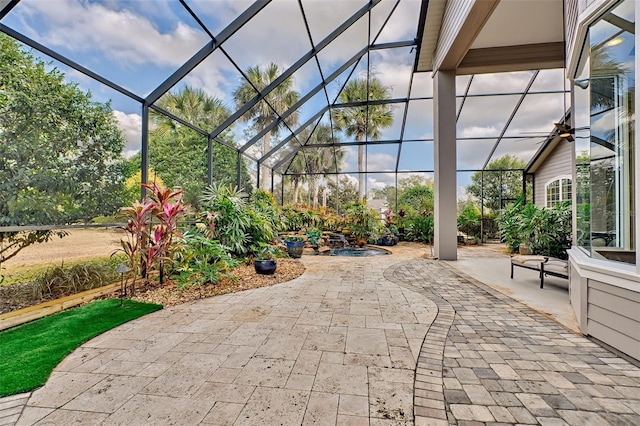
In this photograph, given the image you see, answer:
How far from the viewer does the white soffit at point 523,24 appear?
484 centimetres

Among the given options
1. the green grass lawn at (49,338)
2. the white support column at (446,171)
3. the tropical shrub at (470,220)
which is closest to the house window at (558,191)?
the tropical shrub at (470,220)

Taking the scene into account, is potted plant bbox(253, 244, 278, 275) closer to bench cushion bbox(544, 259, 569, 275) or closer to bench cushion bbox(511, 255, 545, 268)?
bench cushion bbox(511, 255, 545, 268)

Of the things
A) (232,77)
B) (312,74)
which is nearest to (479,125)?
(312,74)

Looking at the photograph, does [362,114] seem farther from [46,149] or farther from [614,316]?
[614,316]

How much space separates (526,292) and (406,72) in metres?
7.50

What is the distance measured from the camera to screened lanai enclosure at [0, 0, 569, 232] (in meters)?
3.04

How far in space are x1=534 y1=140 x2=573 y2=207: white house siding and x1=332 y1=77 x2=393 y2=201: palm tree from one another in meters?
5.71

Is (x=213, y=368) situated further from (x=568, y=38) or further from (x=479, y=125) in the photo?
(x=479, y=125)

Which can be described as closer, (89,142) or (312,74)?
(89,142)

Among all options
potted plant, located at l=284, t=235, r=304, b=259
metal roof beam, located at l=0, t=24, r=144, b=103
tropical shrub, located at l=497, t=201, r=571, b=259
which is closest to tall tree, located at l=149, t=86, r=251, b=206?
metal roof beam, located at l=0, t=24, r=144, b=103

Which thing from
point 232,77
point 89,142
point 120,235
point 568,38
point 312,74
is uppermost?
point 312,74

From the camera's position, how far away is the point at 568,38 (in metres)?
3.45

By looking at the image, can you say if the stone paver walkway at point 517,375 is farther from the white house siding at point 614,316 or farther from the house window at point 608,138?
the house window at point 608,138

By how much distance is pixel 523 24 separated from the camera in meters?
5.36
